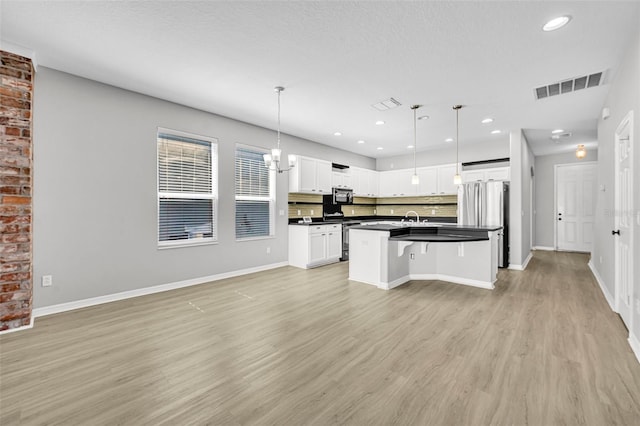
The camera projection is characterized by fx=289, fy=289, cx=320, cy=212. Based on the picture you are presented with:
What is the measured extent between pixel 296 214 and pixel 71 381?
480 centimetres

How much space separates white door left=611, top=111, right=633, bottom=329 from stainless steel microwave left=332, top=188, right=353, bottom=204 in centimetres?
488

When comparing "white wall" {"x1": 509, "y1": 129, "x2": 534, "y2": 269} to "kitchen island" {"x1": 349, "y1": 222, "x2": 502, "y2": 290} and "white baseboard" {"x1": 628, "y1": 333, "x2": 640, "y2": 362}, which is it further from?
"white baseboard" {"x1": 628, "y1": 333, "x2": 640, "y2": 362}

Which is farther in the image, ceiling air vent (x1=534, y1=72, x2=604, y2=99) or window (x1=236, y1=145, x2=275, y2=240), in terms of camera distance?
window (x1=236, y1=145, x2=275, y2=240)

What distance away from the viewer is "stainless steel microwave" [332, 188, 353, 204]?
23.5ft

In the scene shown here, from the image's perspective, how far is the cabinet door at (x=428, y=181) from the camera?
736cm

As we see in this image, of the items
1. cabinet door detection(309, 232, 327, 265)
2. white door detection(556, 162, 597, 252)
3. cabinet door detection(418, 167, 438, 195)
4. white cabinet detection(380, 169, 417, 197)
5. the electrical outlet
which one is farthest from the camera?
white cabinet detection(380, 169, 417, 197)

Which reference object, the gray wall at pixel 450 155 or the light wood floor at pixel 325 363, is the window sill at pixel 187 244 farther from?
the gray wall at pixel 450 155

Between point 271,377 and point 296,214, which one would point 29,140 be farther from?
point 296,214

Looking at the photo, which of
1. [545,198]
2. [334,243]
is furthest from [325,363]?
[545,198]

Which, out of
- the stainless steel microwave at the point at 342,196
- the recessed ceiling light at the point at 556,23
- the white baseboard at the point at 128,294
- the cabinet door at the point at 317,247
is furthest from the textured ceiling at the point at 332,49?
the white baseboard at the point at 128,294

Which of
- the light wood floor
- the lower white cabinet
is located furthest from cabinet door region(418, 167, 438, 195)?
the light wood floor

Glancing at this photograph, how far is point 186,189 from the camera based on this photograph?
4.66 meters

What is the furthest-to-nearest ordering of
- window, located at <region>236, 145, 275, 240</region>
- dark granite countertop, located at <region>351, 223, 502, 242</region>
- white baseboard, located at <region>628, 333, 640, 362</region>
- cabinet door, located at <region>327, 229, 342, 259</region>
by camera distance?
cabinet door, located at <region>327, 229, 342, 259</region>
window, located at <region>236, 145, 275, 240</region>
dark granite countertop, located at <region>351, 223, 502, 242</region>
white baseboard, located at <region>628, 333, 640, 362</region>

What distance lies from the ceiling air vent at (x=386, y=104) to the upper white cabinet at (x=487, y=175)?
130 inches
